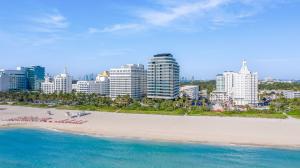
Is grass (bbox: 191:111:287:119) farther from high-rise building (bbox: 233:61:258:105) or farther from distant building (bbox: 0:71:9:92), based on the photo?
distant building (bbox: 0:71:9:92)

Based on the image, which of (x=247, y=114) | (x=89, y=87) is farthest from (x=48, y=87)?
(x=247, y=114)

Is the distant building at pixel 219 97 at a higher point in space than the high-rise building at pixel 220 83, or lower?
lower

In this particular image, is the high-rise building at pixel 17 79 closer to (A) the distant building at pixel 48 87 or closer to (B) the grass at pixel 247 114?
(A) the distant building at pixel 48 87

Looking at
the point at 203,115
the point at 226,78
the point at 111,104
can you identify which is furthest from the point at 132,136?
the point at 226,78

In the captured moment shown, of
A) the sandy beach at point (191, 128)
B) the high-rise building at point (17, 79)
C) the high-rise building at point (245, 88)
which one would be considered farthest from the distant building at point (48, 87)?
the high-rise building at point (245, 88)

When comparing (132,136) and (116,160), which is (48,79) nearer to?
(132,136)

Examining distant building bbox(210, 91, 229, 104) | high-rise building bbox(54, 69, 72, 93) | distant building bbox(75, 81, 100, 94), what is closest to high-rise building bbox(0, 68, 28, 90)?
high-rise building bbox(54, 69, 72, 93)
